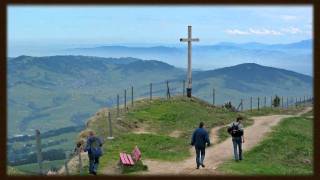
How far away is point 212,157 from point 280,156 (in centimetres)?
382

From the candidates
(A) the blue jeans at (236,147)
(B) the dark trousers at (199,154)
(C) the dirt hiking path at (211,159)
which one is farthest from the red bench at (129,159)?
(A) the blue jeans at (236,147)

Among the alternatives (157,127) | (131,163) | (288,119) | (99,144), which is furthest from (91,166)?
(288,119)

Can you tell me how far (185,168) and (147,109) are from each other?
18.8 metres

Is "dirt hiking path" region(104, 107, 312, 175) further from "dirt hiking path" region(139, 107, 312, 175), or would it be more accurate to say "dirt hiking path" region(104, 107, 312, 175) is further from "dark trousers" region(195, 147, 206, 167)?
"dark trousers" region(195, 147, 206, 167)

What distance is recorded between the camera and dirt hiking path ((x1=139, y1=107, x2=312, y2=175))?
23672 mm

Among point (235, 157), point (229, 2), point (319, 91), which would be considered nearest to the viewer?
point (229, 2)

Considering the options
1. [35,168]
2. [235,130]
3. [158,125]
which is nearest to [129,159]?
[235,130]

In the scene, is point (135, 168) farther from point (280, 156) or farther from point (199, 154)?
point (280, 156)

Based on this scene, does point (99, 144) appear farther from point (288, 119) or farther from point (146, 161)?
point (288, 119)

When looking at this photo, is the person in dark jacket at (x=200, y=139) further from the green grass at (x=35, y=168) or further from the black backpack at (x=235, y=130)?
the green grass at (x=35, y=168)

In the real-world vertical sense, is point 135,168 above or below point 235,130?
below

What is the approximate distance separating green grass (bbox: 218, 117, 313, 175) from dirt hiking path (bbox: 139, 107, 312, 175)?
62 centimetres

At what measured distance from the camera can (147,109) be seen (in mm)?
43188

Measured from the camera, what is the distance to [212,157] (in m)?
28.3
